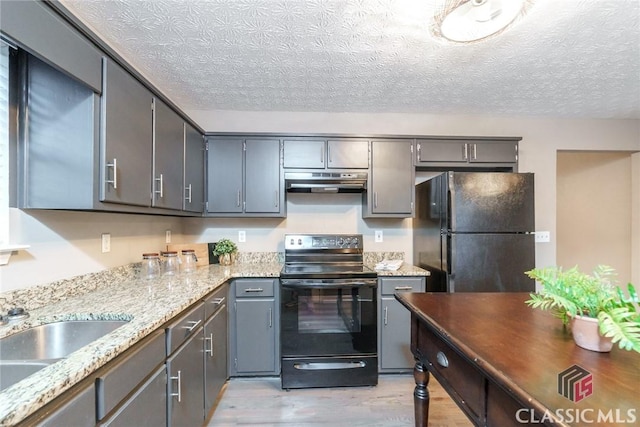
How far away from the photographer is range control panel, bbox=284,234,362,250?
2656 mm

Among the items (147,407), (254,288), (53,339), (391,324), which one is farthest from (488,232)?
(53,339)

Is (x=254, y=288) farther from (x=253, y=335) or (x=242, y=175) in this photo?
(x=242, y=175)

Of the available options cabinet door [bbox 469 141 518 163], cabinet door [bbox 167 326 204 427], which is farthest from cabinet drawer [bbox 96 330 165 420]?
cabinet door [bbox 469 141 518 163]

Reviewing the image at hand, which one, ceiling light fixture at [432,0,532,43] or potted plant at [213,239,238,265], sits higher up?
ceiling light fixture at [432,0,532,43]

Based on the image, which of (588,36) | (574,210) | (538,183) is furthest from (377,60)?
(574,210)

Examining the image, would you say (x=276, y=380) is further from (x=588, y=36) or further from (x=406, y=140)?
(x=588, y=36)

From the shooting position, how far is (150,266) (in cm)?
201

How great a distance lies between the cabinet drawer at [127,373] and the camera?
86 centimetres

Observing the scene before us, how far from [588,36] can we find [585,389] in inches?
81.1

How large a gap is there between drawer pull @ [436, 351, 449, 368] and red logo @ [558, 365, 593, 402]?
0.40 m

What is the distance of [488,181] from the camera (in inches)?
89.4

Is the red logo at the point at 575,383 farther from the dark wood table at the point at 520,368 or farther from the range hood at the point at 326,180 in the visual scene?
the range hood at the point at 326,180

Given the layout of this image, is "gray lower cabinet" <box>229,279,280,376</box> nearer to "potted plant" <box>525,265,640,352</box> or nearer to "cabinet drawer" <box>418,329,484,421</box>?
"cabinet drawer" <box>418,329,484,421</box>

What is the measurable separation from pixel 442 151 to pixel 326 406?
7.75 feet
